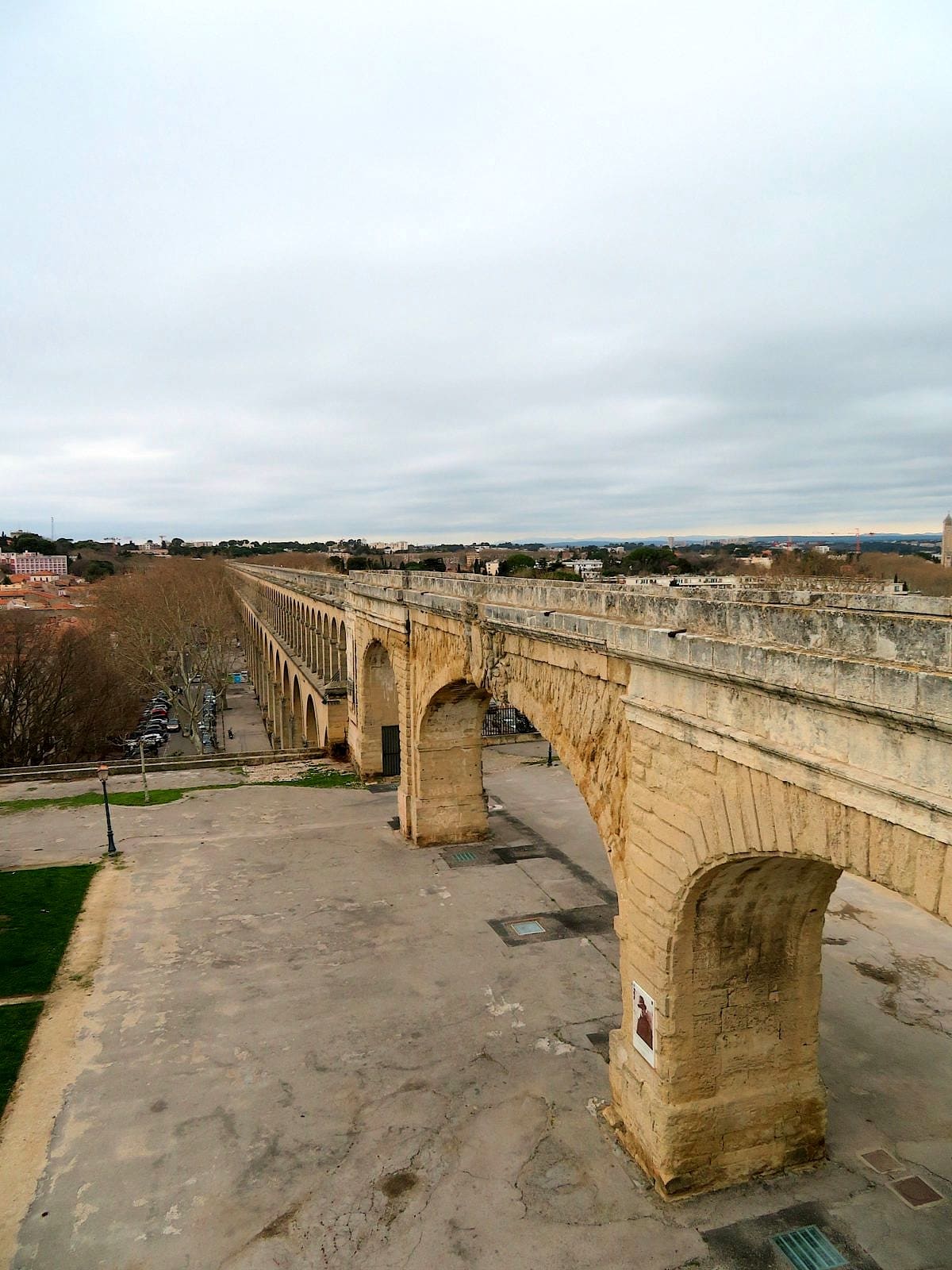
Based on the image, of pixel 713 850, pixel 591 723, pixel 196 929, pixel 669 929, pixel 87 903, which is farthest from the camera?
pixel 87 903

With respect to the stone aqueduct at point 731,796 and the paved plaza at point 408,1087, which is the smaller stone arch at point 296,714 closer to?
the paved plaza at point 408,1087

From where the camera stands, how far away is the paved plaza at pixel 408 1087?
714 centimetres

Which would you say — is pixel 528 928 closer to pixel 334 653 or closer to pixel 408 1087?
pixel 408 1087

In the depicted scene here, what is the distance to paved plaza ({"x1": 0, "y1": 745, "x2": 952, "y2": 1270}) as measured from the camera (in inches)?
281

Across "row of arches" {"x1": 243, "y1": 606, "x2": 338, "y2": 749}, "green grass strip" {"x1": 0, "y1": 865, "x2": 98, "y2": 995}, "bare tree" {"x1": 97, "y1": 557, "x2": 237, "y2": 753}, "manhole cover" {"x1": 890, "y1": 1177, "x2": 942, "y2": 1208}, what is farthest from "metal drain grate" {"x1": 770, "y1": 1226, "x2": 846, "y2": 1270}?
"bare tree" {"x1": 97, "y1": 557, "x2": 237, "y2": 753}

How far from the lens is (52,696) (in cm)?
3338

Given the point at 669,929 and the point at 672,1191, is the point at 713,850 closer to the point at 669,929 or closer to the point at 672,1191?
the point at 669,929

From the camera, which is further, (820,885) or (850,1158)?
(850,1158)

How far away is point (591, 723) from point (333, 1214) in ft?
17.8

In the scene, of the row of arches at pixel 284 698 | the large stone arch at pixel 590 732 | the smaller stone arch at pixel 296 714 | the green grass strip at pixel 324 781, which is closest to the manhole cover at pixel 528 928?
the large stone arch at pixel 590 732

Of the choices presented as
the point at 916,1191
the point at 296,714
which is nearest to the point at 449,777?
the point at 916,1191

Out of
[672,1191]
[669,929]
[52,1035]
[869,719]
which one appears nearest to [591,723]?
[669,929]

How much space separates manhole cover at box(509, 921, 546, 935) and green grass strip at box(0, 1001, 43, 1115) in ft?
23.7

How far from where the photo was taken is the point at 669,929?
717 cm
